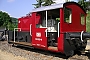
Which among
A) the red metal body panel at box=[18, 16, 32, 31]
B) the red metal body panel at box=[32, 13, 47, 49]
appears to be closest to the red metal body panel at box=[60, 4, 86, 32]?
the red metal body panel at box=[32, 13, 47, 49]

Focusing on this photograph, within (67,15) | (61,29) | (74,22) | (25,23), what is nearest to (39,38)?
(61,29)

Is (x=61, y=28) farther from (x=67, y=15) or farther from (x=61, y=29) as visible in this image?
(x=67, y=15)

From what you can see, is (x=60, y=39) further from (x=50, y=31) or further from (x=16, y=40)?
(x=16, y=40)

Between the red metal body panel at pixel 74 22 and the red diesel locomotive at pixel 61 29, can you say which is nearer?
the red diesel locomotive at pixel 61 29

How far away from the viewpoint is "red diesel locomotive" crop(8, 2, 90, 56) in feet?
24.3

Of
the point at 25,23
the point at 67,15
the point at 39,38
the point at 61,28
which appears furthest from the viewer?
the point at 25,23

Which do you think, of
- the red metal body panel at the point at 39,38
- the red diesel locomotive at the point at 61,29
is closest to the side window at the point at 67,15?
Result: the red diesel locomotive at the point at 61,29

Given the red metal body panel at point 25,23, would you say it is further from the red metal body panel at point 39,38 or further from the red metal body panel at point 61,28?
the red metal body panel at point 39,38

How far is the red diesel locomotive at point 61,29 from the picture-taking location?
7.40 meters

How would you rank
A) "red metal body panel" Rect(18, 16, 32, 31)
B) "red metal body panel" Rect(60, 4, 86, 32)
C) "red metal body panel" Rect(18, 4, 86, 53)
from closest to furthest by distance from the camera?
1. "red metal body panel" Rect(18, 4, 86, 53)
2. "red metal body panel" Rect(60, 4, 86, 32)
3. "red metal body panel" Rect(18, 16, 32, 31)

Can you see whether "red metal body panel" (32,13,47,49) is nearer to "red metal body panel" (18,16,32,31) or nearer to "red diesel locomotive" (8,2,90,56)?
"red diesel locomotive" (8,2,90,56)

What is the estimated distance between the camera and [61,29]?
743 centimetres

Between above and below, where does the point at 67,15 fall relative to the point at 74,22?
above

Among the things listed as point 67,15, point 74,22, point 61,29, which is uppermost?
point 67,15
